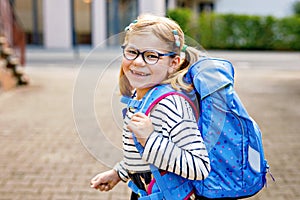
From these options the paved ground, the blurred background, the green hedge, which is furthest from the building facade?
the paved ground

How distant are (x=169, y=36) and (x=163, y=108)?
11.4 inches

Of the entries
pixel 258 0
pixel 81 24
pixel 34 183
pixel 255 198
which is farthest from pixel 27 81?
pixel 258 0

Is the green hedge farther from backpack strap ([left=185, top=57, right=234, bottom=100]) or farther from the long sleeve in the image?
the long sleeve

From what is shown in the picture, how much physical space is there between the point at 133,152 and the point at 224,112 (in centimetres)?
42

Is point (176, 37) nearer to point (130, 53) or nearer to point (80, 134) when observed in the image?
point (130, 53)

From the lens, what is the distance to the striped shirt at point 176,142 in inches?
73.6

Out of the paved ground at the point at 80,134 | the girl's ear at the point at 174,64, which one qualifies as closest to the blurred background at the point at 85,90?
the paved ground at the point at 80,134

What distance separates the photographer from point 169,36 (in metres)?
1.93

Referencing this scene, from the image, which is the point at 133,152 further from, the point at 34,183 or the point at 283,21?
the point at 283,21

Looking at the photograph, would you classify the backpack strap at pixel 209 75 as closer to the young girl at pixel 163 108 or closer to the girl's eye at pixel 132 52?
the young girl at pixel 163 108

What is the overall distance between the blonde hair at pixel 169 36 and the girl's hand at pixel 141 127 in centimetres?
19

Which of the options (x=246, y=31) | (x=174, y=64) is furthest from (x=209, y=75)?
(x=246, y=31)

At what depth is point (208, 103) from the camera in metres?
1.89

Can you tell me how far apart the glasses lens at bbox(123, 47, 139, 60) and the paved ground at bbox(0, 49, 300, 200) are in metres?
0.22
